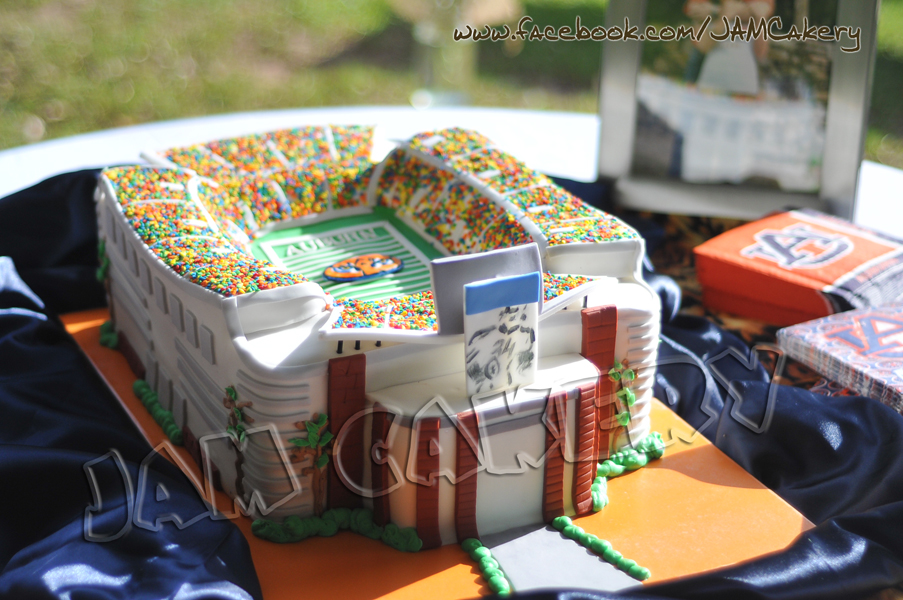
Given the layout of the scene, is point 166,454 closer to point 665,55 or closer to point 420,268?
point 420,268

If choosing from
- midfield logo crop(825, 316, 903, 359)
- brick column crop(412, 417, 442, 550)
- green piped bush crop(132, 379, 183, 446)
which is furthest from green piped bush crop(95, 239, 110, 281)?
midfield logo crop(825, 316, 903, 359)

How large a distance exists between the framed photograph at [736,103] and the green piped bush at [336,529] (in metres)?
2.09

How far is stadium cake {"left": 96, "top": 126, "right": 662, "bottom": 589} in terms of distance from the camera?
6.94ft

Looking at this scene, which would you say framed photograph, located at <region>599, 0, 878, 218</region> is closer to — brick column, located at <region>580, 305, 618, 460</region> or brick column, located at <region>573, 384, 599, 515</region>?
brick column, located at <region>580, 305, 618, 460</region>

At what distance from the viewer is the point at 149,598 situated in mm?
1950

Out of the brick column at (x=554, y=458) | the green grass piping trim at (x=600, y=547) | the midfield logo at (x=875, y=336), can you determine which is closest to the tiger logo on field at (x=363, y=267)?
the brick column at (x=554, y=458)

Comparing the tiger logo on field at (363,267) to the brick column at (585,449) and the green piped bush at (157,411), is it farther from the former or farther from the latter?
the brick column at (585,449)

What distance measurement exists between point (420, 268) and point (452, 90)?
15.0 ft

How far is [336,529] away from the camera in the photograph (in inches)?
89.9

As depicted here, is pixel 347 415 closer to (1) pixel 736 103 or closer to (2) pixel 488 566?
(2) pixel 488 566

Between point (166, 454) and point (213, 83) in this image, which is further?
point (213, 83)

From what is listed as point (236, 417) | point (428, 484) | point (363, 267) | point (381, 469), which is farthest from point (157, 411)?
point (428, 484)

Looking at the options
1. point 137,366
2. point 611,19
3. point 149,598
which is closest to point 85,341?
point 137,366

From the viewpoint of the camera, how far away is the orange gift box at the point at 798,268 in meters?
3.02
